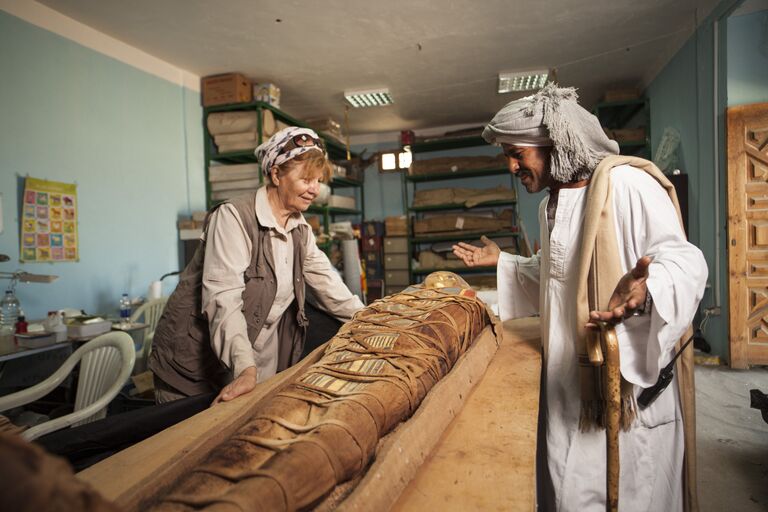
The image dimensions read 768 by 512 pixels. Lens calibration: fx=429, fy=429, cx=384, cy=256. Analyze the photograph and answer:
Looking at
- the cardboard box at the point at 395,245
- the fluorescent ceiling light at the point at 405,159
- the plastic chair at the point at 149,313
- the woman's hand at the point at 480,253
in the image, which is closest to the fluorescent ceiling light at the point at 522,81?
the fluorescent ceiling light at the point at 405,159

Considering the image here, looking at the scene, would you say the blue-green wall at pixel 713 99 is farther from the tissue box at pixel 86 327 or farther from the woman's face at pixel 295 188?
the tissue box at pixel 86 327

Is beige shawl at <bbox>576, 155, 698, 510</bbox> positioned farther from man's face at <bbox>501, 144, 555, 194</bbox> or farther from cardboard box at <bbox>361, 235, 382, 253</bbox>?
cardboard box at <bbox>361, 235, 382, 253</bbox>

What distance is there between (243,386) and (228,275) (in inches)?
19.0

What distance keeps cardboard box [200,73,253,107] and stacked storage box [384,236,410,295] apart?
355cm

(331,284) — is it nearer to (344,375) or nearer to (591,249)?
(344,375)

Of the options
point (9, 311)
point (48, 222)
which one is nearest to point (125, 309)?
point (9, 311)

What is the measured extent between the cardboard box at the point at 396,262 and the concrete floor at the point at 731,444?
182 inches

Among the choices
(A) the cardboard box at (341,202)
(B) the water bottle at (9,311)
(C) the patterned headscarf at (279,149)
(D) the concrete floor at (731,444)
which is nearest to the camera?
(C) the patterned headscarf at (279,149)

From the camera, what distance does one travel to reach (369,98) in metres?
6.45

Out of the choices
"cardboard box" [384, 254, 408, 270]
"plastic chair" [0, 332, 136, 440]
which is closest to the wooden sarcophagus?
"plastic chair" [0, 332, 136, 440]

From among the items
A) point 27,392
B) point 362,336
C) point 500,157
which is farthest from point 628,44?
point 27,392

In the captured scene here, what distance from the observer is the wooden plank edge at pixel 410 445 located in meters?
0.74

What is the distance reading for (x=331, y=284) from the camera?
7.17ft

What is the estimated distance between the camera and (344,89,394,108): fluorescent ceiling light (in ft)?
20.2
